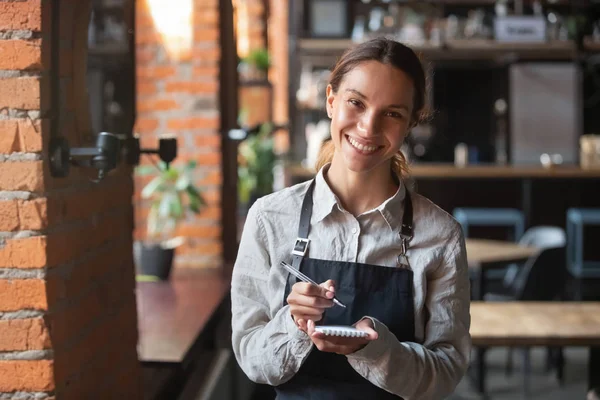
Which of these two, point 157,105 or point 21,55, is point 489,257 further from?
point 21,55

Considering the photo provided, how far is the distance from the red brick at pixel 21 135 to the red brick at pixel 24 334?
1.02 ft

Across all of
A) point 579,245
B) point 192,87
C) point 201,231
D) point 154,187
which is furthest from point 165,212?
point 579,245

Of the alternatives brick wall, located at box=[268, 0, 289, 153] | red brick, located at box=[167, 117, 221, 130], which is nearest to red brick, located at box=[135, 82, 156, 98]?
red brick, located at box=[167, 117, 221, 130]

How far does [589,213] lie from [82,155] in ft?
19.8

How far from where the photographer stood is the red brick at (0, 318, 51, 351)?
145 cm

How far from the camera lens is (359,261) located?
144cm

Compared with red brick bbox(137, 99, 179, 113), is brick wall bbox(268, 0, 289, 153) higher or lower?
higher

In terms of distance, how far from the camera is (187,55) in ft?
12.8

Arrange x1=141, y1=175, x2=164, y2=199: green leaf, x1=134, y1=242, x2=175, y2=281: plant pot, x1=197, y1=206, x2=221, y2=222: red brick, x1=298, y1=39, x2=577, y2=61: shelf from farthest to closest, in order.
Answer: x1=298, y1=39, x2=577, y2=61: shelf < x1=197, y1=206, x2=221, y2=222: red brick < x1=141, y1=175, x2=164, y2=199: green leaf < x1=134, y1=242, x2=175, y2=281: plant pot

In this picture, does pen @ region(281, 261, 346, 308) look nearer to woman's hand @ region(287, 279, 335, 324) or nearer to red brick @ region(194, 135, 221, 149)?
woman's hand @ region(287, 279, 335, 324)

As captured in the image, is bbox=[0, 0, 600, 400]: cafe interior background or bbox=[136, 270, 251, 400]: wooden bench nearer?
bbox=[0, 0, 600, 400]: cafe interior background

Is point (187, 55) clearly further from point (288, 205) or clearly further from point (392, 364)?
point (392, 364)

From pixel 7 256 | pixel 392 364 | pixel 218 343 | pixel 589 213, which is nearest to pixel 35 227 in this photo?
pixel 7 256

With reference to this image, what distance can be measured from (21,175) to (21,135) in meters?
0.07
